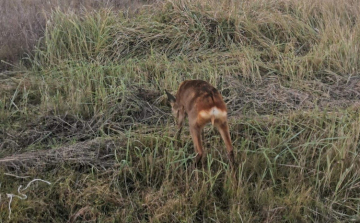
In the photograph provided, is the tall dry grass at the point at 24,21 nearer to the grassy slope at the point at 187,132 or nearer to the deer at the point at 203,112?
the grassy slope at the point at 187,132

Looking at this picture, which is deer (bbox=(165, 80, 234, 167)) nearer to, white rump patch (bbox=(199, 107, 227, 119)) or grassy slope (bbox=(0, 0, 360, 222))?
white rump patch (bbox=(199, 107, 227, 119))

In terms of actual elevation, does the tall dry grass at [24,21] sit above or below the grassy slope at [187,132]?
above

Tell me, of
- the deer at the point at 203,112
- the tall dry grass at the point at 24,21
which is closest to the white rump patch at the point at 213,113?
the deer at the point at 203,112

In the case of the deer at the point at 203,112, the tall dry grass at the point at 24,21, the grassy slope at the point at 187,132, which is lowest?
the grassy slope at the point at 187,132

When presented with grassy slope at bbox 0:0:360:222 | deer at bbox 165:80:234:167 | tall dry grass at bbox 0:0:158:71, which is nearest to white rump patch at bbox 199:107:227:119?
deer at bbox 165:80:234:167

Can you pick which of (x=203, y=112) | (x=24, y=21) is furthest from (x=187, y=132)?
(x=24, y=21)

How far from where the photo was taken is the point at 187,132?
10.9ft

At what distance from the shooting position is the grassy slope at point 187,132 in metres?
2.62

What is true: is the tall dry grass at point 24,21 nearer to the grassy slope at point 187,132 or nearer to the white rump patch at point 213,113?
the grassy slope at point 187,132

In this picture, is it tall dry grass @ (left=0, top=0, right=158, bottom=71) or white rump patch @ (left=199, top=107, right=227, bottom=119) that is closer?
white rump patch @ (left=199, top=107, right=227, bottom=119)

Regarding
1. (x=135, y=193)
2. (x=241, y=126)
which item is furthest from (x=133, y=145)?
(x=241, y=126)

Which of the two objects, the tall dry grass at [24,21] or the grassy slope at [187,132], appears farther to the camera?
the tall dry grass at [24,21]

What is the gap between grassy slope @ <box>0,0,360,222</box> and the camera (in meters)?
2.62

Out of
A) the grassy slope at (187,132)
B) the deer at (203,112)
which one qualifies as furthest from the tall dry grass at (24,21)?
the deer at (203,112)
